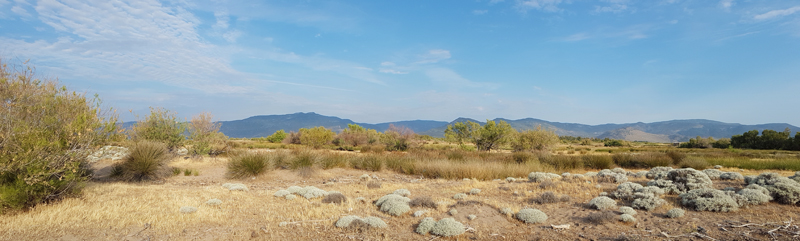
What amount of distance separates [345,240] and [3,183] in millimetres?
6072

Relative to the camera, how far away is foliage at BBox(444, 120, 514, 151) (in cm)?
3052

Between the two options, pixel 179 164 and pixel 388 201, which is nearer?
pixel 388 201

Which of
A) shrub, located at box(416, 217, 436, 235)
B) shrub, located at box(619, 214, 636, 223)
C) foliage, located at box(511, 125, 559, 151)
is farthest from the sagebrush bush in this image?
foliage, located at box(511, 125, 559, 151)

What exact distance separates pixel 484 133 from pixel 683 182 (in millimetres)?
22454

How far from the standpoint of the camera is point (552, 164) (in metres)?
18.2

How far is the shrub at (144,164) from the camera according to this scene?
12.4 m

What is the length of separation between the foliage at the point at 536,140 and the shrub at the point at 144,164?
2500cm

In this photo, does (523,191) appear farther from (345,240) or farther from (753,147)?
(753,147)

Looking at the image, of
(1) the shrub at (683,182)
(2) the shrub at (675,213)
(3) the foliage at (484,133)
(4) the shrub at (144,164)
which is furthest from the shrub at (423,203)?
(3) the foliage at (484,133)

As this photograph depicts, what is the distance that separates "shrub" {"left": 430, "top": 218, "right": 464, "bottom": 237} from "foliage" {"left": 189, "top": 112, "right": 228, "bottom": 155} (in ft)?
56.7

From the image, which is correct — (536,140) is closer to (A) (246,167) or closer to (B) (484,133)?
(B) (484,133)

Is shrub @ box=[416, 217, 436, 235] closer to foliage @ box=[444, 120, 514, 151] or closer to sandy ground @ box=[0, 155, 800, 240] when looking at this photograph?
sandy ground @ box=[0, 155, 800, 240]

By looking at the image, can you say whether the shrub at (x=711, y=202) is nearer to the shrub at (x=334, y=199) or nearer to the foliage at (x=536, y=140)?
the shrub at (x=334, y=199)

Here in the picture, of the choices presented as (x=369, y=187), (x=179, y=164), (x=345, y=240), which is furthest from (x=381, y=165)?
(x=345, y=240)
